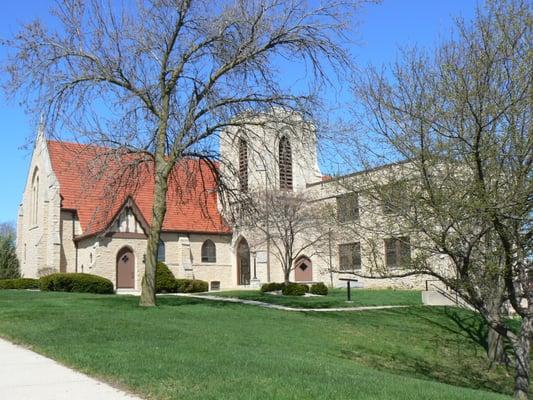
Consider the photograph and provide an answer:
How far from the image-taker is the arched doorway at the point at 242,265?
42344 mm

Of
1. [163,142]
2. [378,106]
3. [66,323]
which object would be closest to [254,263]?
[163,142]

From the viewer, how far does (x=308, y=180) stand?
35375 mm

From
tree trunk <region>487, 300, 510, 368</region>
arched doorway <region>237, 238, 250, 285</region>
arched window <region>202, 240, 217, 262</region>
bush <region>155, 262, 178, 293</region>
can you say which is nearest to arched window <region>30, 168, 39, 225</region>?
arched window <region>202, 240, 217, 262</region>

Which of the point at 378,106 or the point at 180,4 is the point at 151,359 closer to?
the point at 378,106

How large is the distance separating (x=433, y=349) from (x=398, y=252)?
645 centimetres

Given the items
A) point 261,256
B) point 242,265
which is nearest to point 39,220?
point 242,265

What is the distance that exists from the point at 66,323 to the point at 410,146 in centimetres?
853

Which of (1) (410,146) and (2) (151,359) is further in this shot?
(1) (410,146)

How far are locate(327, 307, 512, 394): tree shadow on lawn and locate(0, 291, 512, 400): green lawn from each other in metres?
0.05

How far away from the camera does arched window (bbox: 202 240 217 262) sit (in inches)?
1641

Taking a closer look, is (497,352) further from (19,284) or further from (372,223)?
(19,284)

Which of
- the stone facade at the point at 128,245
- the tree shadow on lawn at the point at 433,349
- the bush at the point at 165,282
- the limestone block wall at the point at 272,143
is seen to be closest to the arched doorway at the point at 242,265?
the stone facade at the point at 128,245

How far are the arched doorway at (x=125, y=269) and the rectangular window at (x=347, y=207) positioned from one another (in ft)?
82.4

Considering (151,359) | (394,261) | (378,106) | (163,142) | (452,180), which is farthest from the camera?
(163,142)
